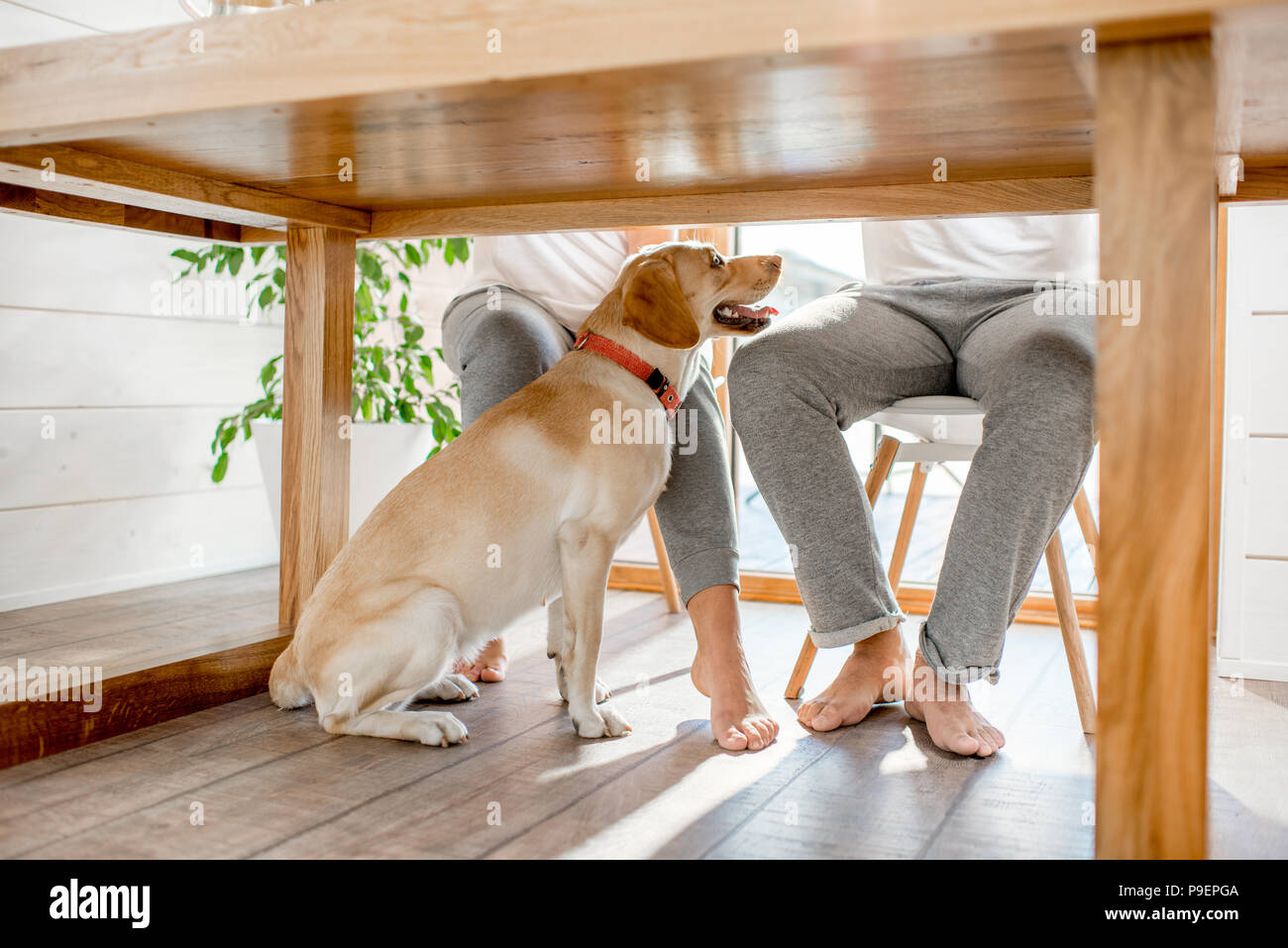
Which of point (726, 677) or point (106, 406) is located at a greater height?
point (106, 406)

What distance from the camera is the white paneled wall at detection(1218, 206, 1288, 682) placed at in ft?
7.67

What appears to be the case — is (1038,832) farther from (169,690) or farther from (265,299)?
(265,299)

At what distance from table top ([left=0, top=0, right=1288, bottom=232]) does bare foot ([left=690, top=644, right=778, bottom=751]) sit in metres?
0.82

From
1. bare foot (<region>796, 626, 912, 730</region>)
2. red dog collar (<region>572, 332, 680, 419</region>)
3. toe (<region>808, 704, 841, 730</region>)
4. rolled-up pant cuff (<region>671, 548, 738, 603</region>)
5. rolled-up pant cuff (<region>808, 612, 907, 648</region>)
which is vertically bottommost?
toe (<region>808, 704, 841, 730</region>)

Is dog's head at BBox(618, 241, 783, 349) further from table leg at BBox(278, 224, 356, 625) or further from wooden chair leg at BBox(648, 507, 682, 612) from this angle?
wooden chair leg at BBox(648, 507, 682, 612)

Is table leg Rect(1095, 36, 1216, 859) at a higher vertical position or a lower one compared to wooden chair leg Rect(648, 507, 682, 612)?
higher

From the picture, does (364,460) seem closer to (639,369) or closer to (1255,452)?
(639,369)

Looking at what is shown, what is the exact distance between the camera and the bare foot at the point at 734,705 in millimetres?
1716

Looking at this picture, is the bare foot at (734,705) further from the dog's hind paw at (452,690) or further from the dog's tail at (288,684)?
the dog's tail at (288,684)

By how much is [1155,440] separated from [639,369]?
98 centimetres

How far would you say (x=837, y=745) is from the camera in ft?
5.68

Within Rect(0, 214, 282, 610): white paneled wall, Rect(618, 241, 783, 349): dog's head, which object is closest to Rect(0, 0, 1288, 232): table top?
Rect(618, 241, 783, 349): dog's head

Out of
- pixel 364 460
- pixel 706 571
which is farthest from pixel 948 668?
pixel 364 460

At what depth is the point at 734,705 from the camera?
178cm
